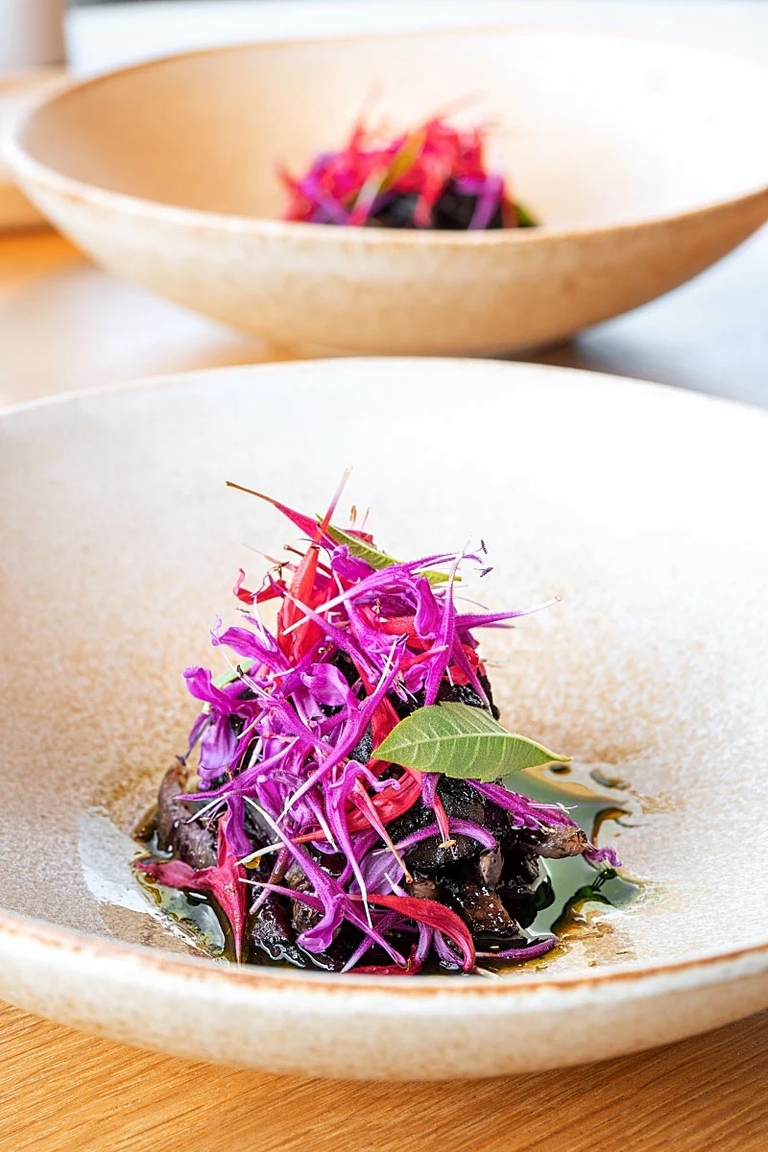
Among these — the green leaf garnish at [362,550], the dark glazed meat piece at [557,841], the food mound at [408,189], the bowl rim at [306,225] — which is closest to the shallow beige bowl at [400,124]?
the bowl rim at [306,225]

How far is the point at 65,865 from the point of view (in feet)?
2.42

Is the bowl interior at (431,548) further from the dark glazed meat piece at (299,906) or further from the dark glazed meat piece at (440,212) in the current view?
the dark glazed meat piece at (440,212)

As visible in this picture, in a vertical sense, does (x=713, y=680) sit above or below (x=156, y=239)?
below

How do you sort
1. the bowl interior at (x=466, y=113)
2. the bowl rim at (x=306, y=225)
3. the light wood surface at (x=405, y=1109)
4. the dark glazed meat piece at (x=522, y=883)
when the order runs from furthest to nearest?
the bowl interior at (x=466, y=113) → the bowl rim at (x=306, y=225) → the dark glazed meat piece at (x=522, y=883) → the light wood surface at (x=405, y=1109)

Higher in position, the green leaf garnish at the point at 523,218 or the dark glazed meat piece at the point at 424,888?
the green leaf garnish at the point at 523,218

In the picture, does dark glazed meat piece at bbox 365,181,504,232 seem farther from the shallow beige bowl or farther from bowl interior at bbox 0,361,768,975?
bowl interior at bbox 0,361,768,975

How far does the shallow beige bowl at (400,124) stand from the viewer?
1190 millimetres

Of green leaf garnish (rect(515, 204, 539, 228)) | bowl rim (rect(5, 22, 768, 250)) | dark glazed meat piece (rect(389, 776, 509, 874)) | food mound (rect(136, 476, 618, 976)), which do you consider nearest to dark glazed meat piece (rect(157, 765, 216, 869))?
food mound (rect(136, 476, 618, 976))

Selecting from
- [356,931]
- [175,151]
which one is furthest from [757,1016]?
[175,151]

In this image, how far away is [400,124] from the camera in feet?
6.43

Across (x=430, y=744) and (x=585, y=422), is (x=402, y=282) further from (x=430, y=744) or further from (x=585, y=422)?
(x=430, y=744)

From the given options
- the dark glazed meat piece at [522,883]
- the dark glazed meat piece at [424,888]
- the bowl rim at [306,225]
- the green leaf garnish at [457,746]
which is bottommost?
the dark glazed meat piece at [522,883]

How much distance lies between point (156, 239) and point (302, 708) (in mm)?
654

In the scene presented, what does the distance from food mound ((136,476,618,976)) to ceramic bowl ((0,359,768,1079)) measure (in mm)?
40
